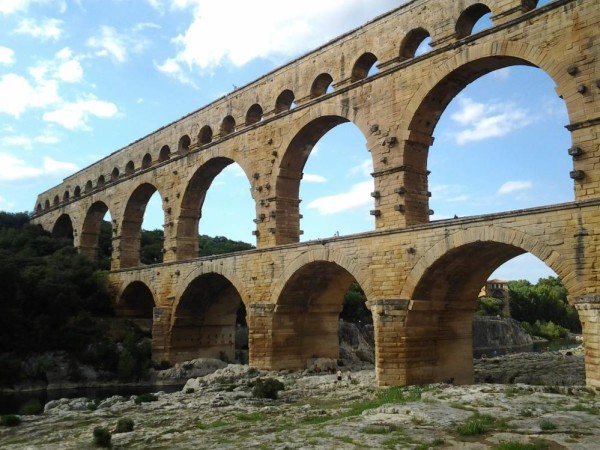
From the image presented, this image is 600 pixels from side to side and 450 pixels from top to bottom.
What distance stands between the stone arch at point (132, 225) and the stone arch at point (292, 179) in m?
11.6

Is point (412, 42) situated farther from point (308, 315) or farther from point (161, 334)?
point (161, 334)

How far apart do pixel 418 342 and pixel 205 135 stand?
1554 cm

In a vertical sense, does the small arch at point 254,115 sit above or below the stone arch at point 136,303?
above

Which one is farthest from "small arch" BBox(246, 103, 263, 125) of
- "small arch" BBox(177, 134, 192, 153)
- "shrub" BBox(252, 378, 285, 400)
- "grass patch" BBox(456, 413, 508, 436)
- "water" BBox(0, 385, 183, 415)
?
"grass patch" BBox(456, 413, 508, 436)

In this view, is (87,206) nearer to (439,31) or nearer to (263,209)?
(263,209)

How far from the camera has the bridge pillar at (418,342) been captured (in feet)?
51.6

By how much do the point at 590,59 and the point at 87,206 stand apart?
98.7 feet

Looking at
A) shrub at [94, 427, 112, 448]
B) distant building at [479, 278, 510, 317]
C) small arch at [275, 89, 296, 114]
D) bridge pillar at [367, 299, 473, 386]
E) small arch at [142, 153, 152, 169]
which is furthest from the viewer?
distant building at [479, 278, 510, 317]

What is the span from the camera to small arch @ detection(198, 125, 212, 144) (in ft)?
88.7

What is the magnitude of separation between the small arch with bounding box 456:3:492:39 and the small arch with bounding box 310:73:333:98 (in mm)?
5485

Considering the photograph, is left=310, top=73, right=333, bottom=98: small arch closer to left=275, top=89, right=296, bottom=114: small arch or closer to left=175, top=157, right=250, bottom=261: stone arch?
left=275, top=89, right=296, bottom=114: small arch

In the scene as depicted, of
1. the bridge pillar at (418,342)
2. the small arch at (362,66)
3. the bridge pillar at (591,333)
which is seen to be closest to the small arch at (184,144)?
the small arch at (362,66)

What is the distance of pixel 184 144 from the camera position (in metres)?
28.8

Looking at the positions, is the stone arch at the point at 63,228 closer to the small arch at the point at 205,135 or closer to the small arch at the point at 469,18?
the small arch at the point at 205,135
